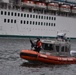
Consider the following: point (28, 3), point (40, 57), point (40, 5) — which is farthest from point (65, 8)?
point (40, 57)

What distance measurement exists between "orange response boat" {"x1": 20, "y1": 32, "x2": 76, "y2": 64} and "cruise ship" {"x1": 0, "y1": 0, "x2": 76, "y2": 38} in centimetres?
4190

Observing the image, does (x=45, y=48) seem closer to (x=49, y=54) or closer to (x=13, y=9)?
(x=49, y=54)

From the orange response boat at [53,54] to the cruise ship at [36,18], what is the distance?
4190 cm

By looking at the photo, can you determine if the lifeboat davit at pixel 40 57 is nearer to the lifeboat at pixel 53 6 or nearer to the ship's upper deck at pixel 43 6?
the ship's upper deck at pixel 43 6

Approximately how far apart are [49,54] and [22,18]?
47.8 meters

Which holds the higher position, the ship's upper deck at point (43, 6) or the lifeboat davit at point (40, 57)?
the lifeboat davit at point (40, 57)

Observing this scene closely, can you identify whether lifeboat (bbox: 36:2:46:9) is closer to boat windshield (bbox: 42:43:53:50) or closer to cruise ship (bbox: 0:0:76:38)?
cruise ship (bbox: 0:0:76:38)

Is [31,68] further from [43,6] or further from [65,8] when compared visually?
[65,8]

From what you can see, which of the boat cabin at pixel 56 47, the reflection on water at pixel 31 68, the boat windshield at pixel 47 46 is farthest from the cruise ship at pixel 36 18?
the reflection on water at pixel 31 68

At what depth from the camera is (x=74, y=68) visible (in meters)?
34.7

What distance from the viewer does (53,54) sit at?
36094 mm

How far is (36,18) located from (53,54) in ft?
166

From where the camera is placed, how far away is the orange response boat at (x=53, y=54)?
112ft

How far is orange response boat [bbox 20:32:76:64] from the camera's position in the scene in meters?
34.2
